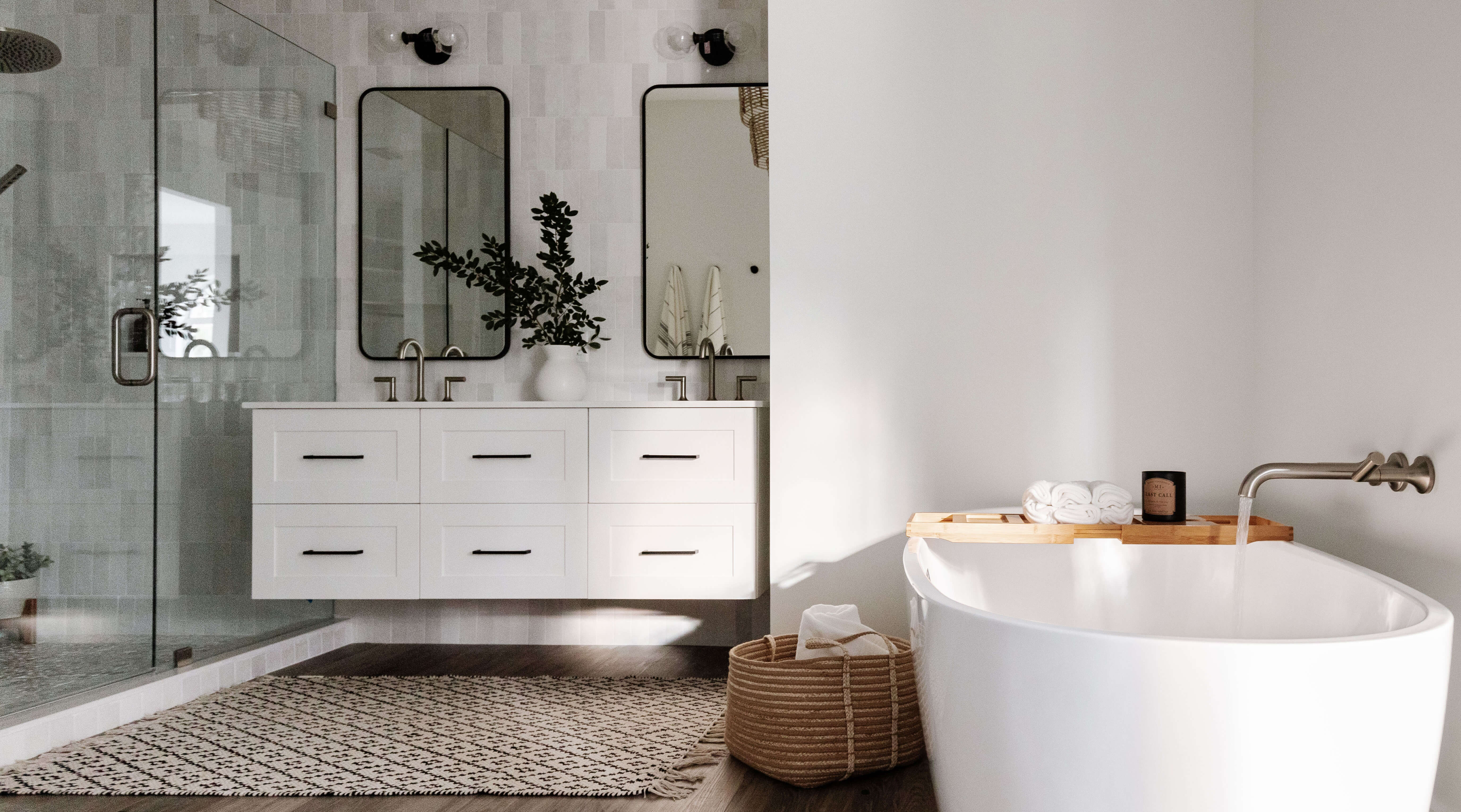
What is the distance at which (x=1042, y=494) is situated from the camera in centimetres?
216

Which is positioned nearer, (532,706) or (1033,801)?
(1033,801)

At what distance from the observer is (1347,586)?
1.53 meters

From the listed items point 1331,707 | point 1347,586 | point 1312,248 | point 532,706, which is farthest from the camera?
point 532,706

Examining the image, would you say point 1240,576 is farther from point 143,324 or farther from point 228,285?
point 228,285

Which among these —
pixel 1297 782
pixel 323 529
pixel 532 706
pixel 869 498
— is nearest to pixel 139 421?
pixel 323 529

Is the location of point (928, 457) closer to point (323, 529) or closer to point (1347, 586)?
point (1347, 586)

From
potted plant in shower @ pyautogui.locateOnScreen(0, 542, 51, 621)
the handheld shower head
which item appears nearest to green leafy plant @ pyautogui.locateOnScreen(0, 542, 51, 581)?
potted plant in shower @ pyautogui.locateOnScreen(0, 542, 51, 621)

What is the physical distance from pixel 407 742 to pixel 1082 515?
1.63m

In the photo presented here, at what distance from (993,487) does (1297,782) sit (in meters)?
1.50

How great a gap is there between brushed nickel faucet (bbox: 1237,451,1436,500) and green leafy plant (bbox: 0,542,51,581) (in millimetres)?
2600

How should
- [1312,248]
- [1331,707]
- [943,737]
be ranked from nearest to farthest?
[1331,707] → [943,737] → [1312,248]

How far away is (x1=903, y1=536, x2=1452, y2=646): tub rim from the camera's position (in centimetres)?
105

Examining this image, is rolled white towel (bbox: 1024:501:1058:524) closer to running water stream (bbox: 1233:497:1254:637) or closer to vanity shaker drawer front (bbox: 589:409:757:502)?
running water stream (bbox: 1233:497:1254:637)

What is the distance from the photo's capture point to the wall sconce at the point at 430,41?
329 centimetres
